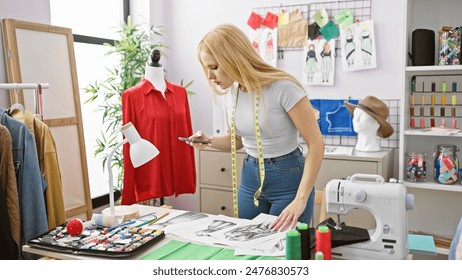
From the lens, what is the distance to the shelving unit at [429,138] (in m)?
3.12

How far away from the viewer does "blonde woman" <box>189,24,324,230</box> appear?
6.18 ft

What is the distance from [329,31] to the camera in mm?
3637

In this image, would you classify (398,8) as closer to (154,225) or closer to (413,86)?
(413,86)

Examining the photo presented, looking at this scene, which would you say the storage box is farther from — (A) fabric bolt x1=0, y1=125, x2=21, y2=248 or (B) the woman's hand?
(A) fabric bolt x1=0, y1=125, x2=21, y2=248

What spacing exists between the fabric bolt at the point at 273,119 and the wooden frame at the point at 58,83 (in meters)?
1.50

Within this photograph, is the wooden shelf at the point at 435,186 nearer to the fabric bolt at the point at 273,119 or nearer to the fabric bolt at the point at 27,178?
the fabric bolt at the point at 273,119

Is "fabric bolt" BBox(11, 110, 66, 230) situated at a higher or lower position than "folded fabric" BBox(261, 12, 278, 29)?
lower

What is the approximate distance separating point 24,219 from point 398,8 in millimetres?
2833

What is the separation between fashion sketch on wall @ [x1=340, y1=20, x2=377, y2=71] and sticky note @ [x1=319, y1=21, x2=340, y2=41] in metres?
0.05

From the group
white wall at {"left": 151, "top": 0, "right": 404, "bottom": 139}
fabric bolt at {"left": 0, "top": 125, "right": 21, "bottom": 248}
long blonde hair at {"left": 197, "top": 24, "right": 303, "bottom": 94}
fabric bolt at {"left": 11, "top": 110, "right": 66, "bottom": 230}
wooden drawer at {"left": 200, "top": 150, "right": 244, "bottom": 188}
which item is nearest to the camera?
long blonde hair at {"left": 197, "top": 24, "right": 303, "bottom": 94}

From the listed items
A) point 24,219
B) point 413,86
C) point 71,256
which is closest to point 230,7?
point 413,86

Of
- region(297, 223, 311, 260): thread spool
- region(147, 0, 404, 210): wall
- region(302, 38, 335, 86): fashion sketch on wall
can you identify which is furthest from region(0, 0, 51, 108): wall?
region(297, 223, 311, 260): thread spool

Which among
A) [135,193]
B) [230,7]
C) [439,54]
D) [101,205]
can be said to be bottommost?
[101,205]
